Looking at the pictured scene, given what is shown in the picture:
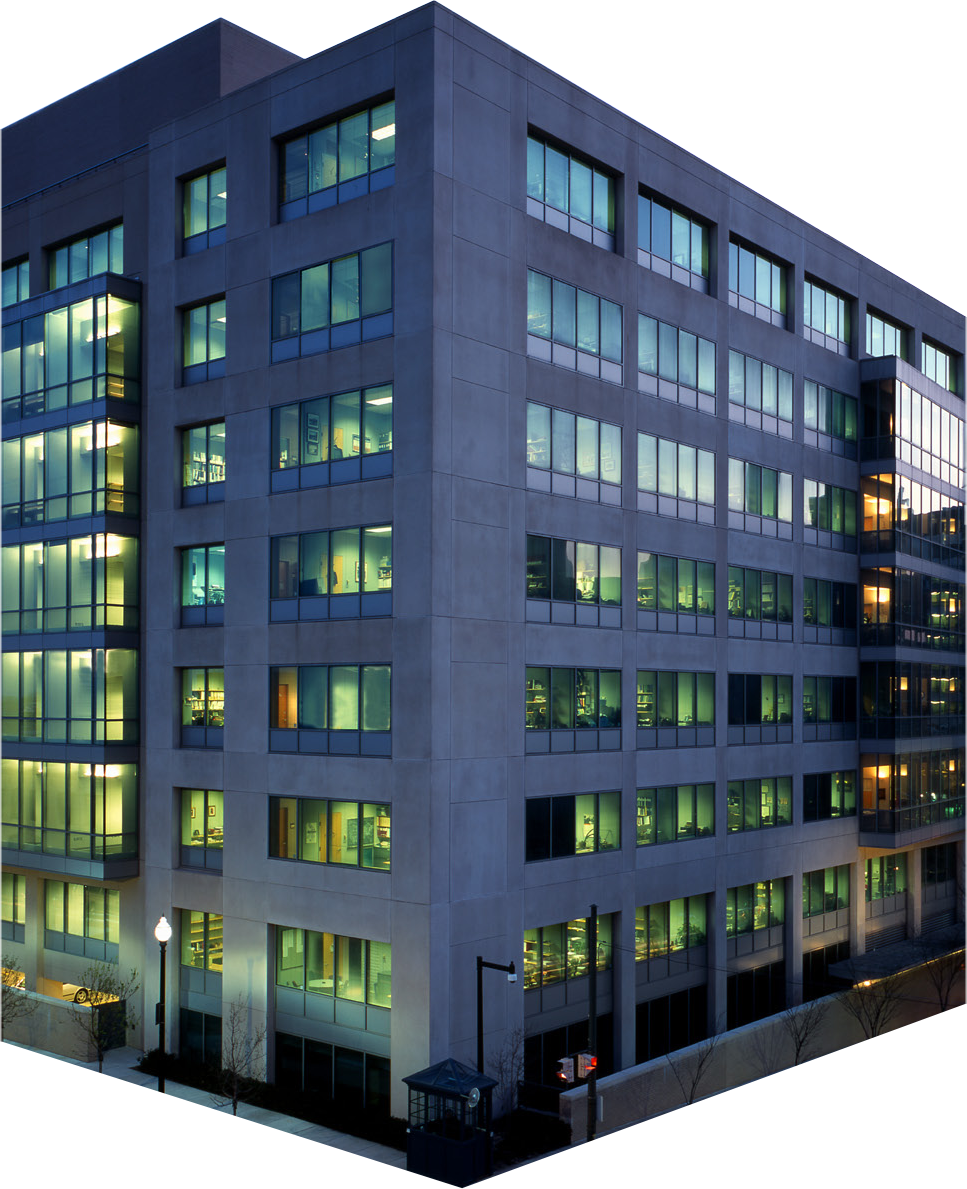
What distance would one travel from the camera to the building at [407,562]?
32219mm

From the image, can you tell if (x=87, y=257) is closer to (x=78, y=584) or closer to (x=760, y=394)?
(x=78, y=584)

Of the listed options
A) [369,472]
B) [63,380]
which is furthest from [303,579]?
[63,380]

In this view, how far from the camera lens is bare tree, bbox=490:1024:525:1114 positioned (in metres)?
31.6

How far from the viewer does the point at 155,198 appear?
38.9m

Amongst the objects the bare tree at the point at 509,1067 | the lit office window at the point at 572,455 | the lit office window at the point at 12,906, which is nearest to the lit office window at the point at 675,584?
the lit office window at the point at 572,455

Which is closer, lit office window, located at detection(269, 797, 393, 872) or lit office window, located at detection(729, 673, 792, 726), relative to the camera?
lit office window, located at detection(269, 797, 393, 872)

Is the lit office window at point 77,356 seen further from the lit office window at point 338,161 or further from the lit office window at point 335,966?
the lit office window at point 335,966

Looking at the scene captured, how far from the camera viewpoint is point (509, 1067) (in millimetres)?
31953

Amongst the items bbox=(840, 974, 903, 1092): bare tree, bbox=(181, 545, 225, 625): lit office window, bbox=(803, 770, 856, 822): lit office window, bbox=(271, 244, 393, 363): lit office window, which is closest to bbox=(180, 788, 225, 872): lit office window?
bbox=(181, 545, 225, 625): lit office window

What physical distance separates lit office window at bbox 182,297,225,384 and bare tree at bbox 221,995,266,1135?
18410 millimetres

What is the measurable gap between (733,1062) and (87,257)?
33.3 m

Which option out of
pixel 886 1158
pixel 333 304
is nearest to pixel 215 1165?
pixel 886 1158

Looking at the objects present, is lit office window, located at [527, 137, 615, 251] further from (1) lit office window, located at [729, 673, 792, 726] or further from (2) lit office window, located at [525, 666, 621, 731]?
(1) lit office window, located at [729, 673, 792, 726]

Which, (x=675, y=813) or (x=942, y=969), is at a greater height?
(x=675, y=813)
